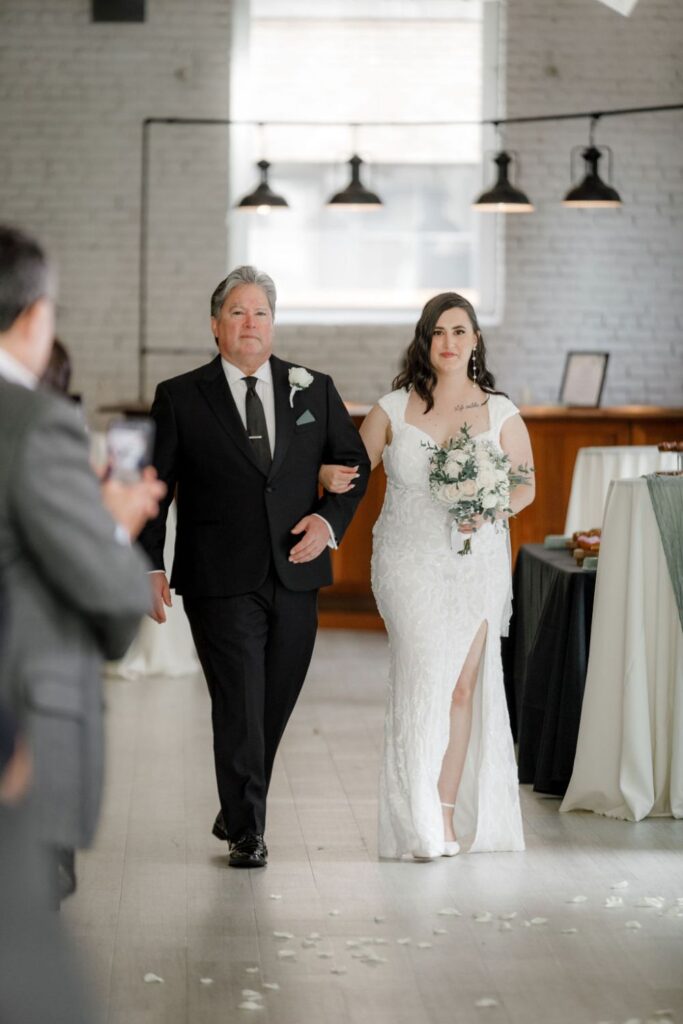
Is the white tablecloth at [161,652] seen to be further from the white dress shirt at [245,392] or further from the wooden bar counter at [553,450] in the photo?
the white dress shirt at [245,392]

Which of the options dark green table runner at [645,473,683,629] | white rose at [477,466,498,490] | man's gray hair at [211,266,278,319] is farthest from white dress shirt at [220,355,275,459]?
dark green table runner at [645,473,683,629]

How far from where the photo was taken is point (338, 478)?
474 cm

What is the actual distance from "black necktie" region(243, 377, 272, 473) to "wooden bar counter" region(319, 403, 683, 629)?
5683 mm

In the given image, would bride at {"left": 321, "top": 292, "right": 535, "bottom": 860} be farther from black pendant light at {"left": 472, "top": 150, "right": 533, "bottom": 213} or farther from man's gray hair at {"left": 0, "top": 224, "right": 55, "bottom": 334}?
black pendant light at {"left": 472, "top": 150, "right": 533, "bottom": 213}

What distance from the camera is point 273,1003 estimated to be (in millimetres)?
3488

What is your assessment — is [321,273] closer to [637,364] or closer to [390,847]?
[637,364]

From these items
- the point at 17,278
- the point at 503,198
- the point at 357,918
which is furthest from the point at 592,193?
the point at 17,278

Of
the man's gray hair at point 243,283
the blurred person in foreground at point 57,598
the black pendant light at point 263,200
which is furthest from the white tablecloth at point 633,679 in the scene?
the black pendant light at point 263,200

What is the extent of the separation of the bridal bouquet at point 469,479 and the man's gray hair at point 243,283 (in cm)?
69

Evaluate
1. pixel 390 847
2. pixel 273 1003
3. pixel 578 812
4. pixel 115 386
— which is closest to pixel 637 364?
pixel 115 386

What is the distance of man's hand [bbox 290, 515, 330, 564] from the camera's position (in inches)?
183

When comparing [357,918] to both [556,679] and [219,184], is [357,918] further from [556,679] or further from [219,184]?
[219,184]

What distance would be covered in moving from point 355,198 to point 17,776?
894 cm

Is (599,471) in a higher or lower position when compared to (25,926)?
higher
